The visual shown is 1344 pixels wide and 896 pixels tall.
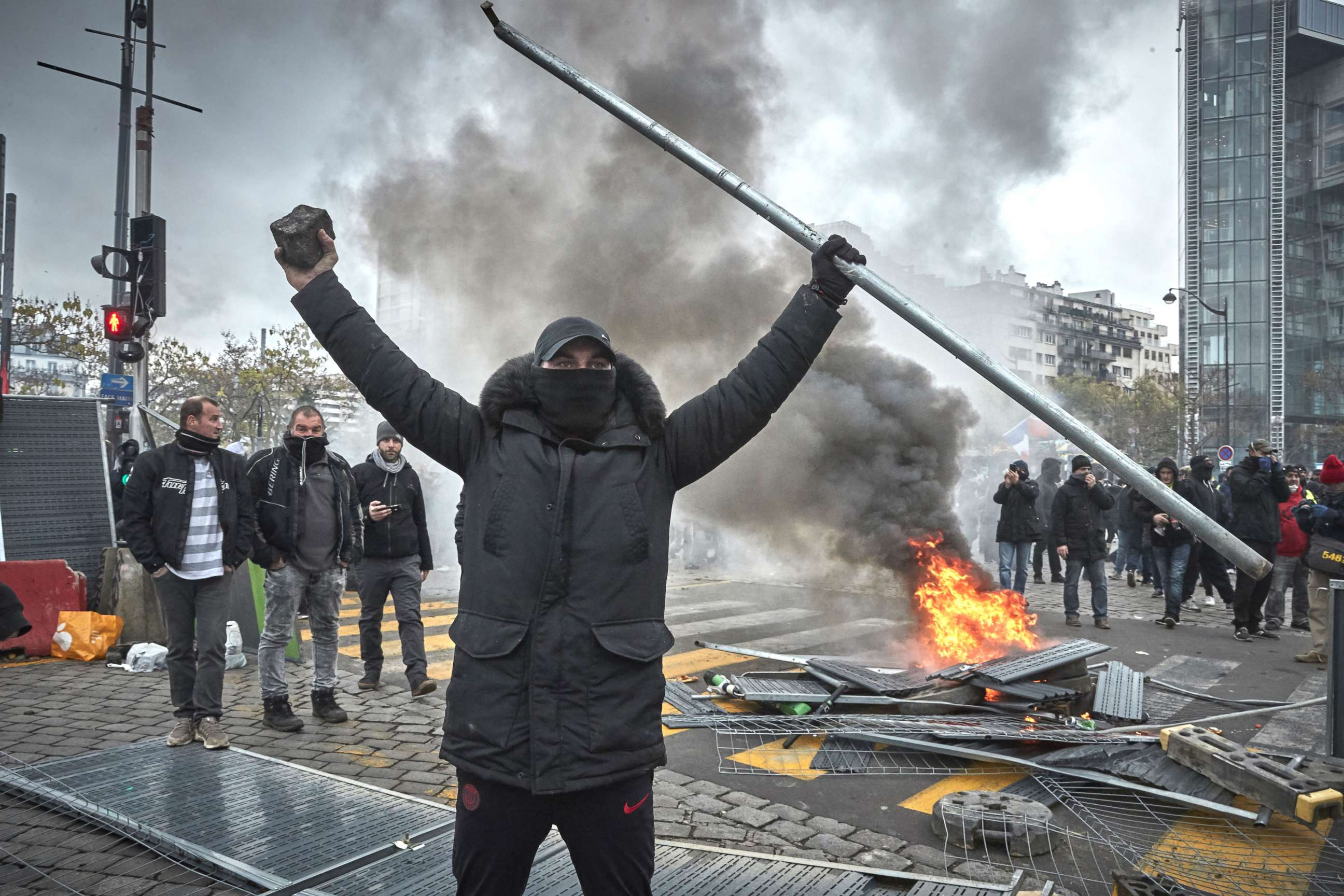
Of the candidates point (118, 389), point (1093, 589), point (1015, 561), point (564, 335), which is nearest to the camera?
point (564, 335)

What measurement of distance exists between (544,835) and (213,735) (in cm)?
367

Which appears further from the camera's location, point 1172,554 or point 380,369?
point 1172,554

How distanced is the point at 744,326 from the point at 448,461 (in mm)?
9948

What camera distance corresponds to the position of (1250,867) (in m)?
3.68

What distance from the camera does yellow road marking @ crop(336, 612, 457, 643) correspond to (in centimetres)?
920

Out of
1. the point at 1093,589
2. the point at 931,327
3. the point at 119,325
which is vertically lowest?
the point at 1093,589

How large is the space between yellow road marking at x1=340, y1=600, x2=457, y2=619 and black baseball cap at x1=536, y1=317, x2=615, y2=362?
8499 mm

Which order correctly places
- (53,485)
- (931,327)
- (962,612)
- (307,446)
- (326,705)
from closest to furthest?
(931,327) → (326,705) → (307,446) → (962,612) → (53,485)

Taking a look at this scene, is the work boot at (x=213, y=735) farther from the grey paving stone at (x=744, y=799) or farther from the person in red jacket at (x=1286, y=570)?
the person in red jacket at (x=1286, y=570)

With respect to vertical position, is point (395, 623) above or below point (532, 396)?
below

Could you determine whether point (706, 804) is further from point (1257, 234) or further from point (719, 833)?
point (1257, 234)

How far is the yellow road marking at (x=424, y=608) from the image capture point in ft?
33.7

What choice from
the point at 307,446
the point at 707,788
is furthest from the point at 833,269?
the point at 307,446

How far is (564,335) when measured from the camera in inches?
86.7
